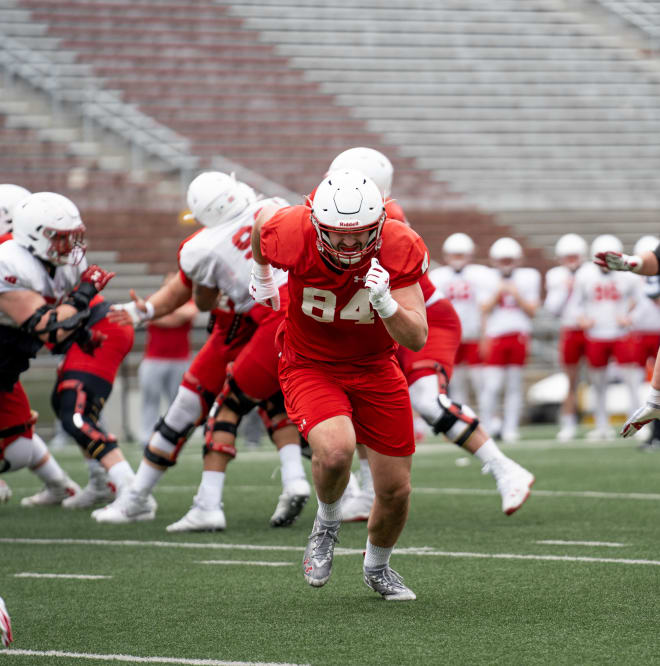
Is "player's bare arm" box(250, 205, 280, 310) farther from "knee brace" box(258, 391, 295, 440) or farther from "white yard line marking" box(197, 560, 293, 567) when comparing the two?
"knee brace" box(258, 391, 295, 440)

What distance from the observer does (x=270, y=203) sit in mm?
6266

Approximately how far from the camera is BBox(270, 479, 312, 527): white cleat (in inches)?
256

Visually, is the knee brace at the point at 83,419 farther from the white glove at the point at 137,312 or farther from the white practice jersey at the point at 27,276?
the white glove at the point at 137,312

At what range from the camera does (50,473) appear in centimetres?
753

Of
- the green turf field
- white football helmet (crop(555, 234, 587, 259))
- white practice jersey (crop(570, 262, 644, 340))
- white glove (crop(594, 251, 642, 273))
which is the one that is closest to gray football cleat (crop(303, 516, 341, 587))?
the green turf field

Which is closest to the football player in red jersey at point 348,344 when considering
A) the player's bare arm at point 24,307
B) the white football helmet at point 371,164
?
the white football helmet at point 371,164

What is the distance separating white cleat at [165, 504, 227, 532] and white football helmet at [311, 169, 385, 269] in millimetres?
2678

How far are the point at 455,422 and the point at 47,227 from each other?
89.5 inches

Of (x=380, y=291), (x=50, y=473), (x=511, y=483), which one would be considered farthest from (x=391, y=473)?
(x=50, y=473)

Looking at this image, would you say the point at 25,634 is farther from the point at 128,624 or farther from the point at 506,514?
the point at 506,514

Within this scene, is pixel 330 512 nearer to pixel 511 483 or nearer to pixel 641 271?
pixel 641 271

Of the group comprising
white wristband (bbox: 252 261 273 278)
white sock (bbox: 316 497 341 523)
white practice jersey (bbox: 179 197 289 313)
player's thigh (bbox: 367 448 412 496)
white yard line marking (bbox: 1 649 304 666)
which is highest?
white wristband (bbox: 252 261 273 278)

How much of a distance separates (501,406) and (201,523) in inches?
380

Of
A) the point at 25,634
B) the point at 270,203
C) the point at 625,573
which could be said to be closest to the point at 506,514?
the point at 625,573
